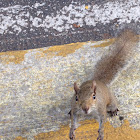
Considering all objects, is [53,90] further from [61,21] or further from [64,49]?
[61,21]

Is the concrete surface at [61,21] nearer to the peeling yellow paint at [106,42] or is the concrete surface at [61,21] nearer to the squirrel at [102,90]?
the peeling yellow paint at [106,42]

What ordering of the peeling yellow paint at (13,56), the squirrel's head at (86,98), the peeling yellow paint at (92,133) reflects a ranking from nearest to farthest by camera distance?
the squirrel's head at (86,98) → the peeling yellow paint at (92,133) → the peeling yellow paint at (13,56)

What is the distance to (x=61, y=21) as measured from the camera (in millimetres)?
3166

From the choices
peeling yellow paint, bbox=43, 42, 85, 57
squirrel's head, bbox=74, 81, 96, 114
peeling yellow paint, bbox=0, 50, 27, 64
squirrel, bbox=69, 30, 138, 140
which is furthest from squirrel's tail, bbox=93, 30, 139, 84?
peeling yellow paint, bbox=0, 50, 27, 64

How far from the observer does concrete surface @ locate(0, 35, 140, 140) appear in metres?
2.64

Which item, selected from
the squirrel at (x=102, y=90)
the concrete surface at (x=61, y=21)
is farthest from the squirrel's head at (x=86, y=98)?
the concrete surface at (x=61, y=21)

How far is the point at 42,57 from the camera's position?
9.88ft

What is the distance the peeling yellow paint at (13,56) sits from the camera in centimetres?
298

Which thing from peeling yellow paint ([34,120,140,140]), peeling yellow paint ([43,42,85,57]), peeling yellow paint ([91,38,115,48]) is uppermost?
peeling yellow paint ([91,38,115,48])

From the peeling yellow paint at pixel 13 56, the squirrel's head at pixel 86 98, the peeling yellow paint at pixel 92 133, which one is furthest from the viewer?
the peeling yellow paint at pixel 13 56

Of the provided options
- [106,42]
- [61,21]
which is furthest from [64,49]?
[106,42]

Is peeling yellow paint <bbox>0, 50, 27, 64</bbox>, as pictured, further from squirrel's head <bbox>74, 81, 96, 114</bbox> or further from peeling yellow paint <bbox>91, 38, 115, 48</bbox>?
squirrel's head <bbox>74, 81, 96, 114</bbox>

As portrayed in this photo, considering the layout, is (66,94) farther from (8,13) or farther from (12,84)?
(8,13)

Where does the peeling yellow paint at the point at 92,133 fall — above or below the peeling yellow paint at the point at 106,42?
below
